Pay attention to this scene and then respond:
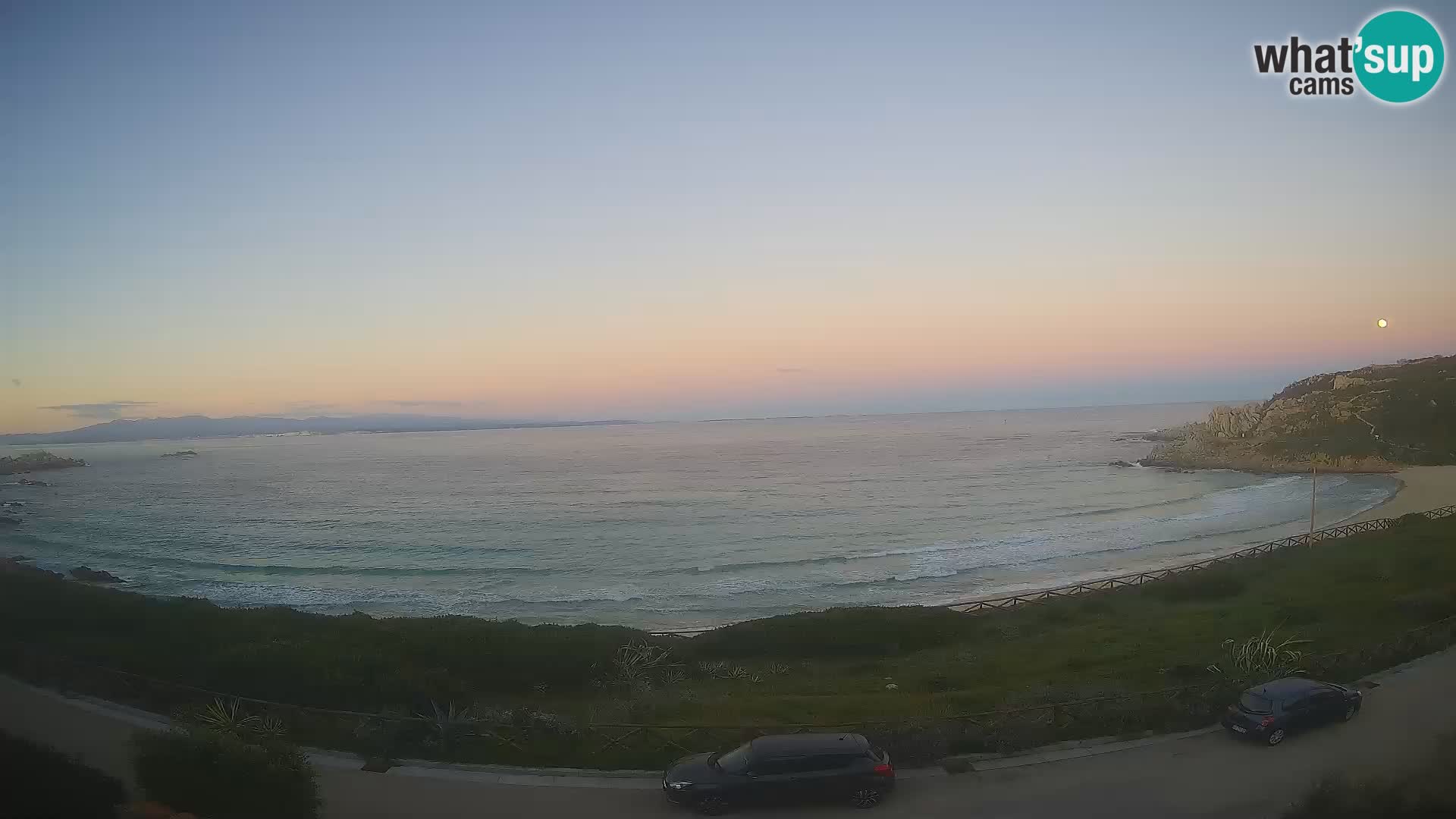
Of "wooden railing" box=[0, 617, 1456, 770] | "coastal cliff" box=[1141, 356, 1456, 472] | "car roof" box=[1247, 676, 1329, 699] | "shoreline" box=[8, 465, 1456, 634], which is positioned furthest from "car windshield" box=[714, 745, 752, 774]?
"coastal cliff" box=[1141, 356, 1456, 472]

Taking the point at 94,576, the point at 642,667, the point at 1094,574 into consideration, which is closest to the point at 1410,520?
the point at 1094,574

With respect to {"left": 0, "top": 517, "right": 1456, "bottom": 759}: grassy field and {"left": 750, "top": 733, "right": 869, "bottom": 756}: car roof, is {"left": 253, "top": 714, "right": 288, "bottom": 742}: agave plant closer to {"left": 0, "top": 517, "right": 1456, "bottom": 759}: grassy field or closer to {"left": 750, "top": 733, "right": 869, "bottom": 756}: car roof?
{"left": 0, "top": 517, "right": 1456, "bottom": 759}: grassy field

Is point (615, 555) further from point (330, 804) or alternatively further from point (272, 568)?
point (330, 804)

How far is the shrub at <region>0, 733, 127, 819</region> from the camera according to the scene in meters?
9.52

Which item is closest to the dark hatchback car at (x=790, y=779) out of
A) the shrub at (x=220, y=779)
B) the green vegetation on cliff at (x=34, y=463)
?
the shrub at (x=220, y=779)

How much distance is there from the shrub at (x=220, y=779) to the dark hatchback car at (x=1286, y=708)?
15.7 m

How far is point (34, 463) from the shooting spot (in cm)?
9550

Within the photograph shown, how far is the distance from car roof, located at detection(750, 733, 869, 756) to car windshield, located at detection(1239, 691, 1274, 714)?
7.27m

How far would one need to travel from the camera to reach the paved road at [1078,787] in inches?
459

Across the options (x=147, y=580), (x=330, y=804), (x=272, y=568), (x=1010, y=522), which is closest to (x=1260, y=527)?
(x=1010, y=522)

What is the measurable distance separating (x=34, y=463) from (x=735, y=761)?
120m

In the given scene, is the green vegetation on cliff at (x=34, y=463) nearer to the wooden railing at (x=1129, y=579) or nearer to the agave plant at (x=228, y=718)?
the agave plant at (x=228, y=718)

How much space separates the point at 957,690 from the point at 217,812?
1586 centimetres

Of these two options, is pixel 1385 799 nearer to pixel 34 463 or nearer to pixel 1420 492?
pixel 1420 492
